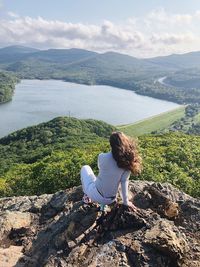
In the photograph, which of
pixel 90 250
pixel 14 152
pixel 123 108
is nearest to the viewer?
pixel 90 250

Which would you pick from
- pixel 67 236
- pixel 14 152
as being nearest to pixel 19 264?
pixel 67 236

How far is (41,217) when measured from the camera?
9.33 meters

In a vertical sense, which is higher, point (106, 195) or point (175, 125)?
point (106, 195)

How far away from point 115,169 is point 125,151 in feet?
1.32

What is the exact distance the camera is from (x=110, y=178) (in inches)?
269

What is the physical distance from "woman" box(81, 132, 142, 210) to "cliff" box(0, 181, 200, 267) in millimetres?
241

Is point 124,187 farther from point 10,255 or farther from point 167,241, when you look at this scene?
point 10,255

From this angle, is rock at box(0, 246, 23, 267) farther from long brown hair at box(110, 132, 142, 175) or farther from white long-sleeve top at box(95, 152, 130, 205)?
long brown hair at box(110, 132, 142, 175)

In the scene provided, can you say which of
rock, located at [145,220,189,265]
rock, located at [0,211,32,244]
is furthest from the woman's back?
rock, located at [0,211,32,244]

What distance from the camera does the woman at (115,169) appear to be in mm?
6504

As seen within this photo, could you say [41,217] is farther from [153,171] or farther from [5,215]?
[153,171]

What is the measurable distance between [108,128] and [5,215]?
7260 cm

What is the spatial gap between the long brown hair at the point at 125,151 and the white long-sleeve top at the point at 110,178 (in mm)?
125

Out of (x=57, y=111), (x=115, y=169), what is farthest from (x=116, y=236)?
(x=57, y=111)
